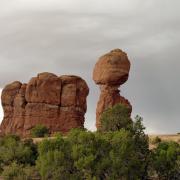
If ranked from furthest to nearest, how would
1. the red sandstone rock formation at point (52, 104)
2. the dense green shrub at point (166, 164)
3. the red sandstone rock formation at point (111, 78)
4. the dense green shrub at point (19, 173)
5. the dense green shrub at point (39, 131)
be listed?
the red sandstone rock formation at point (52, 104) → the dense green shrub at point (39, 131) → the red sandstone rock formation at point (111, 78) → the dense green shrub at point (19, 173) → the dense green shrub at point (166, 164)

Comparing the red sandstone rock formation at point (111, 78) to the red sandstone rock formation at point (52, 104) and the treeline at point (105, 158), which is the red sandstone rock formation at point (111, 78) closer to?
the red sandstone rock formation at point (52, 104)

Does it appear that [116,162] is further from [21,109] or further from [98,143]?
[21,109]

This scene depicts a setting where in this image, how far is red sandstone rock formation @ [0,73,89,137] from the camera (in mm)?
92750

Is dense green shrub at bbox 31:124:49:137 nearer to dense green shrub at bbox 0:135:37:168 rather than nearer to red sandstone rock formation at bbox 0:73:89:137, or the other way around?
red sandstone rock formation at bbox 0:73:89:137

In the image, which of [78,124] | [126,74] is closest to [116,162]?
[126,74]

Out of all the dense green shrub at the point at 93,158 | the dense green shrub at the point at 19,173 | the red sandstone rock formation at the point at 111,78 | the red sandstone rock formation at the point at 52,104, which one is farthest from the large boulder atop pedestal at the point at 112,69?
the dense green shrub at the point at 93,158

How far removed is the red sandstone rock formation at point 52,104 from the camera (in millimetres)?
92750

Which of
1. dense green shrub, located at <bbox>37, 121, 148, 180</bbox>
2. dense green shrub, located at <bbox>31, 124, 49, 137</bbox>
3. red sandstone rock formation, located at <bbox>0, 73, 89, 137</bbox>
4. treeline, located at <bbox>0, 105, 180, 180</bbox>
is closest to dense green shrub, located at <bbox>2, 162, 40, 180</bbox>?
treeline, located at <bbox>0, 105, 180, 180</bbox>

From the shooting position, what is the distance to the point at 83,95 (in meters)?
93.9

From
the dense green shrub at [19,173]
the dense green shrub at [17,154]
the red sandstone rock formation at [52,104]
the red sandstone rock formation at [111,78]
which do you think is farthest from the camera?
the red sandstone rock formation at [52,104]

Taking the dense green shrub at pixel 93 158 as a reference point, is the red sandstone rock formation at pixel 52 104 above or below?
above

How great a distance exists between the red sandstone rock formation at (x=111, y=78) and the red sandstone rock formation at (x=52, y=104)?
9370mm

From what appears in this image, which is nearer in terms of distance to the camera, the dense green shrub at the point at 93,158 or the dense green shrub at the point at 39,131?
the dense green shrub at the point at 93,158

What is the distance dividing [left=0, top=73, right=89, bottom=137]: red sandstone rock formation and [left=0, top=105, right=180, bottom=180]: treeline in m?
40.7
